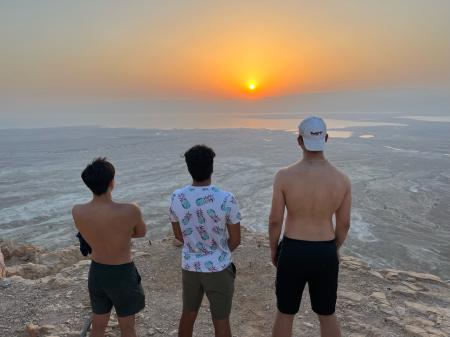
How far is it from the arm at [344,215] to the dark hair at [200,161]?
4.11 feet

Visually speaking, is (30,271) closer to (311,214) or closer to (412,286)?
(311,214)

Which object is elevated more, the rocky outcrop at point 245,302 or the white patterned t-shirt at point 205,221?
the white patterned t-shirt at point 205,221

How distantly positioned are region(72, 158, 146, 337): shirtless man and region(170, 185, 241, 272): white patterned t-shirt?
1.34 feet

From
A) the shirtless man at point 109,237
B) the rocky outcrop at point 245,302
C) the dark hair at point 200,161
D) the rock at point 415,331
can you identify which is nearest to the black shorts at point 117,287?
the shirtless man at point 109,237

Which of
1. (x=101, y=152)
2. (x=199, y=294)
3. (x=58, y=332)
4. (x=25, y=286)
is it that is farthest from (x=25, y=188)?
(x=199, y=294)

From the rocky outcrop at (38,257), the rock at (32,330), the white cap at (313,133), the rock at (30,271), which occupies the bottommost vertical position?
the rocky outcrop at (38,257)

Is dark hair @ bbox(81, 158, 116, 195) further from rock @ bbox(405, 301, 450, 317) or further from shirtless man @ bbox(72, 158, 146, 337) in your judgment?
rock @ bbox(405, 301, 450, 317)

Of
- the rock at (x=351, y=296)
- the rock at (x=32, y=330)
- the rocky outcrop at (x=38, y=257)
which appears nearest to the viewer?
the rock at (x=32, y=330)

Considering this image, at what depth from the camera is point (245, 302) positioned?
19.8 ft

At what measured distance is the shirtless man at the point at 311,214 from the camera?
333 centimetres

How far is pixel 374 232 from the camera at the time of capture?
1666 centimetres

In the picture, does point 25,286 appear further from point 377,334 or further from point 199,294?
point 377,334

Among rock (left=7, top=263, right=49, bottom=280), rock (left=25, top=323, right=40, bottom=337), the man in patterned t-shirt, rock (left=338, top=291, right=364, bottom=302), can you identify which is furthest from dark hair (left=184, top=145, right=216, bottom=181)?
rock (left=7, top=263, right=49, bottom=280)

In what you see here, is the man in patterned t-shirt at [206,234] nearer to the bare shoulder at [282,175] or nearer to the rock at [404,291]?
the bare shoulder at [282,175]
